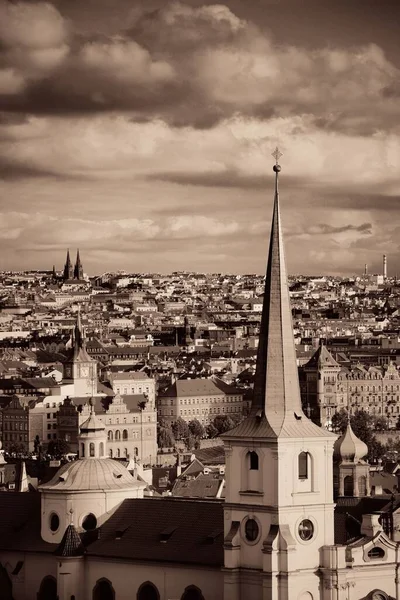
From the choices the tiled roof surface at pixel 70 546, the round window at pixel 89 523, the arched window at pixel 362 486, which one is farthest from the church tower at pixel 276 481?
the arched window at pixel 362 486

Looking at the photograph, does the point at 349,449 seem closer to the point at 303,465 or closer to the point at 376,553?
the point at 376,553

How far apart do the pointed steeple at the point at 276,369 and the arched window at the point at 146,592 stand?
507cm

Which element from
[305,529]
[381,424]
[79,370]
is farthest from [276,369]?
[79,370]

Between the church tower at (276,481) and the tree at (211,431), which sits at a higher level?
the tree at (211,431)

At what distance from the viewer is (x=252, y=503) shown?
64.5m

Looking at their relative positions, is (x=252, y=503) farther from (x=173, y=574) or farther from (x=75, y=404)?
(x=75, y=404)

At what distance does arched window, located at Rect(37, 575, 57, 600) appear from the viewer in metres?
69.9

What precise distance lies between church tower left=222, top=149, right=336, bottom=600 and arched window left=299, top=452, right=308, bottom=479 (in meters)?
0.02

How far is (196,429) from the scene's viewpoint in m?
180

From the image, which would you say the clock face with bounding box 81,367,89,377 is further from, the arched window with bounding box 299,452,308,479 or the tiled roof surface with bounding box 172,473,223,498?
the arched window with bounding box 299,452,308,479

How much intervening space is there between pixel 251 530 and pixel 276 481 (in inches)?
66.3

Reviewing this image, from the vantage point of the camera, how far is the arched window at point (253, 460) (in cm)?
6450

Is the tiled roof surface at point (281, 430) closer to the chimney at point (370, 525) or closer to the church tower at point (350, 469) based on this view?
the chimney at point (370, 525)

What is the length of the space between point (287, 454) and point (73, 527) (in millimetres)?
7910
